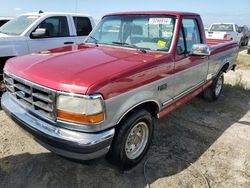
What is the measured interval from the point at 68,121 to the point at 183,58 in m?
2.03

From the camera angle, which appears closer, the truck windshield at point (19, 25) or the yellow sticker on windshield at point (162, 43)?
the yellow sticker on windshield at point (162, 43)

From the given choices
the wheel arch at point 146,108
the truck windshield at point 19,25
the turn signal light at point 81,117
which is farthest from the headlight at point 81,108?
the truck windshield at point 19,25

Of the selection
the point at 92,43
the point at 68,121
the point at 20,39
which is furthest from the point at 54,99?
the point at 20,39

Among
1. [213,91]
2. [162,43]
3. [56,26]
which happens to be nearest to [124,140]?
[162,43]

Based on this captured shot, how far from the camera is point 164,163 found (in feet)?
11.0

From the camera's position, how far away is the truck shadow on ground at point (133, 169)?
2.94 metres

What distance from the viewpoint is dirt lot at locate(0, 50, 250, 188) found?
2979mm

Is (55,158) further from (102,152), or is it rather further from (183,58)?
(183,58)

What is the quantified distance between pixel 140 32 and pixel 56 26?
337 cm

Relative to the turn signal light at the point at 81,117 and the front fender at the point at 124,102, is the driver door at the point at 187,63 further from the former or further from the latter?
the turn signal light at the point at 81,117

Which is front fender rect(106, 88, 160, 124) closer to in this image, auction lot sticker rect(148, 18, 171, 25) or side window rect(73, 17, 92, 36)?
auction lot sticker rect(148, 18, 171, 25)

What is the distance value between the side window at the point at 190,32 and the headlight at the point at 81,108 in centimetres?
211

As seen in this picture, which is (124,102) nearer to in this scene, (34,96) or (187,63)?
(34,96)

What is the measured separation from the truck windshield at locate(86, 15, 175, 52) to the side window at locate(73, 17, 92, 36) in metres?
2.76
